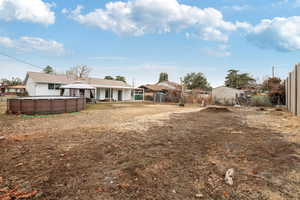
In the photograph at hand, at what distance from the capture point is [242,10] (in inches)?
421

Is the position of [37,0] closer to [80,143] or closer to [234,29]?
[80,143]

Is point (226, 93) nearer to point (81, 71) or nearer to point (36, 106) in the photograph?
point (36, 106)

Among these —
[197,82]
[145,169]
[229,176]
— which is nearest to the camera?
[229,176]

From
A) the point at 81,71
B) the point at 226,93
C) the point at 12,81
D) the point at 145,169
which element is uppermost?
the point at 81,71

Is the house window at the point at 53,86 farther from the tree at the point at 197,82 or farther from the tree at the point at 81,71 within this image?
the tree at the point at 197,82

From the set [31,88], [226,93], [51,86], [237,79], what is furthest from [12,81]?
[237,79]

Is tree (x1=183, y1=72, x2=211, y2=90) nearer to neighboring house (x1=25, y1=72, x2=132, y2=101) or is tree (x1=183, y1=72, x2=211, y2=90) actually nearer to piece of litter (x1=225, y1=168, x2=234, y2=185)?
neighboring house (x1=25, y1=72, x2=132, y2=101)

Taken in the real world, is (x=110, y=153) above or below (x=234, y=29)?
below

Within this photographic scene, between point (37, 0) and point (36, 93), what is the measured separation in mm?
13700

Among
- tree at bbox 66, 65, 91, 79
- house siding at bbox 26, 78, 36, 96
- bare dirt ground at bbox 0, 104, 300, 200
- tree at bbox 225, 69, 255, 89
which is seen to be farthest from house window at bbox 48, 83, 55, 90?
tree at bbox 225, 69, 255, 89

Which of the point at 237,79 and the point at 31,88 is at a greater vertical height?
the point at 237,79

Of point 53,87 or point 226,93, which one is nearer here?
point 53,87

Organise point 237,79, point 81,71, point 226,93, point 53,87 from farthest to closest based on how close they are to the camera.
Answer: point 237,79 → point 81,71 → point 226,93 → point 53,87

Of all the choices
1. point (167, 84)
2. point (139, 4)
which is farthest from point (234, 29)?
point (167, 84)
